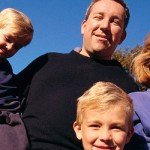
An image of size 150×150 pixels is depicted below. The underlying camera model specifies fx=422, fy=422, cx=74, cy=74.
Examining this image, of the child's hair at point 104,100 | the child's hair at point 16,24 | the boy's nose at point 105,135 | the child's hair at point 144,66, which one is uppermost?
the child's hair at point 16,24

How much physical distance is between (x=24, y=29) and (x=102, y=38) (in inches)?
29.8

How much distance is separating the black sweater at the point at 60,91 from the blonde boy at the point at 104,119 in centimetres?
30

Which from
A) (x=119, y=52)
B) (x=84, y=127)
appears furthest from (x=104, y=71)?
(x=119, y=52)

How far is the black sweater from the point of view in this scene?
3469mm

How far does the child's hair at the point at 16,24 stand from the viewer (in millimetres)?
3895

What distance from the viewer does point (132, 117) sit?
124 inches

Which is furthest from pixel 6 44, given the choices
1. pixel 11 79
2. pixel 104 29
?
pixel 104 29

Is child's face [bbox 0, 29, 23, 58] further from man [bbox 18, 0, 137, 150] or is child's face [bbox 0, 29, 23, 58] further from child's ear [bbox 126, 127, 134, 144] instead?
child's ear [bbox 126, 127, 134, 144]

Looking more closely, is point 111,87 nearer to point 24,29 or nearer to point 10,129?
point 10,129

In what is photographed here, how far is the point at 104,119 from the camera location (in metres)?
2.97

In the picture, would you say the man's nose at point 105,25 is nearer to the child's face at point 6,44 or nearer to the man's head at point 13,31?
the man's head at point 13,31

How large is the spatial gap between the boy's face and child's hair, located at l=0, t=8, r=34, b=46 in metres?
1.23

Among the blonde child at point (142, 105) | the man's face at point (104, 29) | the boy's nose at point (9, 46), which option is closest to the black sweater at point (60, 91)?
the man's face at point (104, 29)

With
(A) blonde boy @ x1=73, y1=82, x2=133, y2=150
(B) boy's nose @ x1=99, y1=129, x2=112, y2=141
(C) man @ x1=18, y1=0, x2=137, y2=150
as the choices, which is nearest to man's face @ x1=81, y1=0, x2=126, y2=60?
(C) man @ x1=18, y1=0, x2=137, y2=150
